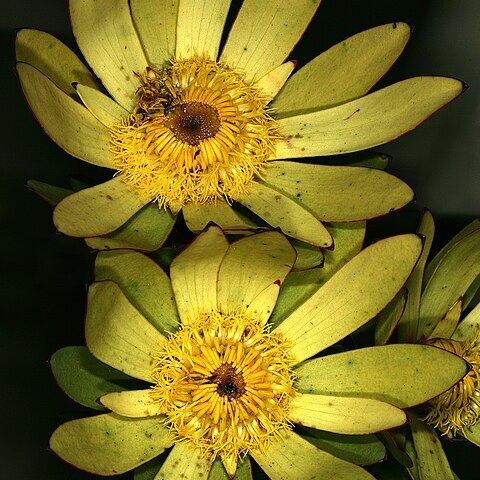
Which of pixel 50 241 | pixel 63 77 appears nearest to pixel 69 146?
pixel 63 77

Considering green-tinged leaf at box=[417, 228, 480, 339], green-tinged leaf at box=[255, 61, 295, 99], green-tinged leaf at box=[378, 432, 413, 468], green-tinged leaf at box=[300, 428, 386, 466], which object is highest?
green-tinged leaf at box=[255, 61, 295, 99]

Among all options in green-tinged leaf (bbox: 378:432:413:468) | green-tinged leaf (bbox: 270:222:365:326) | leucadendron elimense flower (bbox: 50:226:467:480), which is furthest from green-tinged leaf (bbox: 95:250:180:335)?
green-tinged leaf (bbox: 378:432:413:468)

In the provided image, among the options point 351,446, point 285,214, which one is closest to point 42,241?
point 285,214

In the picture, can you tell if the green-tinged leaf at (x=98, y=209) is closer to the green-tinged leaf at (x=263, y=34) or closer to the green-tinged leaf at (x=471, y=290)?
the green-tinged leaf at (x=263, y=34)

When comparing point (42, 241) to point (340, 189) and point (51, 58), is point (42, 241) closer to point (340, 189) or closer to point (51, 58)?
point (51, 58)

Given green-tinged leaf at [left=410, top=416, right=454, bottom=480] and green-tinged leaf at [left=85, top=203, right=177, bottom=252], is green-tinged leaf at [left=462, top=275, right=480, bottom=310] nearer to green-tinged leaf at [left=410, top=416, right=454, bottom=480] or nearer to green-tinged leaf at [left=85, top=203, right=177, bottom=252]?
green-tinged leaf at [left=410, top=416, right=454, bottom=480]

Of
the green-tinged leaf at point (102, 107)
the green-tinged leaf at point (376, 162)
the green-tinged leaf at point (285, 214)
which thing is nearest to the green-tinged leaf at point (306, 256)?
the green-tinged leaf at point (285, 214)

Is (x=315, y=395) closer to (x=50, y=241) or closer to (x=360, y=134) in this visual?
(x=360, y=134)
